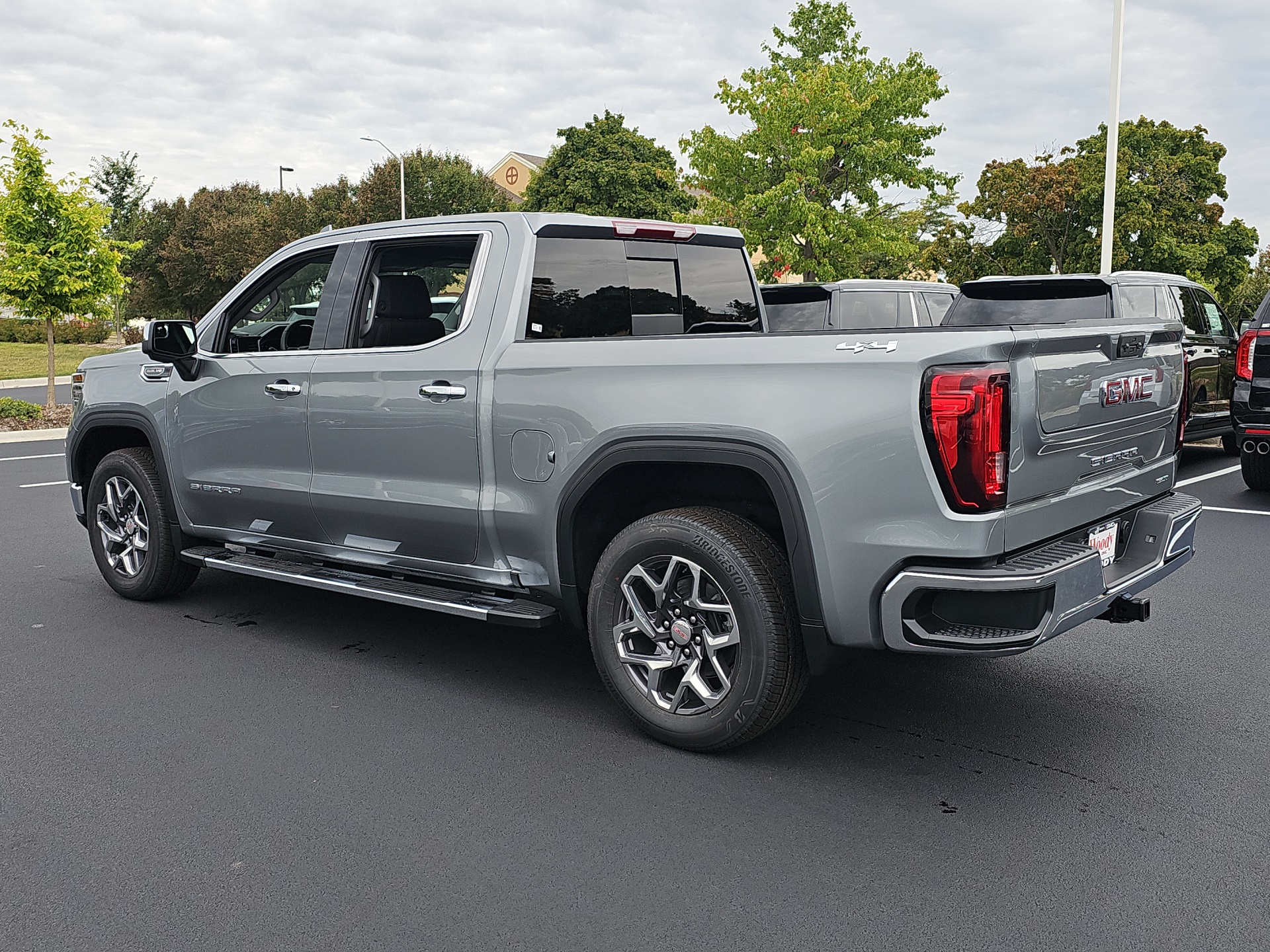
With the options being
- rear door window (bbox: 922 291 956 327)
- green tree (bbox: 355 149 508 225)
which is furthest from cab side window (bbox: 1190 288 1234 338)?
green tree (bbox: 355 149 508 225)

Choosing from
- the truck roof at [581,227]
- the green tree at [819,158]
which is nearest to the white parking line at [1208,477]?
the truck roof at [581,227]

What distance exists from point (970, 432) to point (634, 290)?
→ 2.07 metres

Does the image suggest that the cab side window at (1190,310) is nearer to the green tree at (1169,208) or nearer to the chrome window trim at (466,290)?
the chrome window trim at (466,290)

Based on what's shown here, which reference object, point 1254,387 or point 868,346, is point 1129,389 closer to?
point 868,346

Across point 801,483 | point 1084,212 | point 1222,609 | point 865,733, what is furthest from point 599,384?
point 1084,212

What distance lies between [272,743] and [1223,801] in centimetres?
333

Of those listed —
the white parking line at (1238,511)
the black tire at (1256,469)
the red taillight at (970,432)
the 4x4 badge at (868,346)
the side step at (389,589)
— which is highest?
the 4x4 badge at (868,346)

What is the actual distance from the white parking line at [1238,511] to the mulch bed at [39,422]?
15188mm

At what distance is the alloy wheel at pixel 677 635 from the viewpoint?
12.8 feet

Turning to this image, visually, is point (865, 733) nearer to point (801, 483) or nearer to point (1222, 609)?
point (801, 483)

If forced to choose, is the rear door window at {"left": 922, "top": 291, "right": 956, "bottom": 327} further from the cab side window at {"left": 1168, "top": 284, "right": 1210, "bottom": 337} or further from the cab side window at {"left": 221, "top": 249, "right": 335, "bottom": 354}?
the cab side window at {"left": 221, "top": 249, "right": 335, "bottom": 354}

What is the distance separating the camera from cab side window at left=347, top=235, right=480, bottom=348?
4918 mm

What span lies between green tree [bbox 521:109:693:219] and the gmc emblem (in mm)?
46612

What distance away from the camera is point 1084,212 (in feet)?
104
